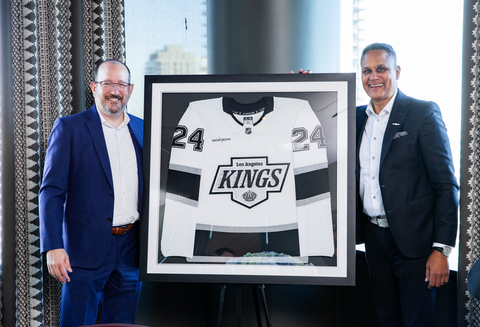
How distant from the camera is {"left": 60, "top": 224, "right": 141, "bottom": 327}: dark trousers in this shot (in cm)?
199

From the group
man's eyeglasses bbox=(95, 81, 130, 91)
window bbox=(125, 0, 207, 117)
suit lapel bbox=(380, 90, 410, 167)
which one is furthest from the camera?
window bbox=(125, 0, 207, 117)

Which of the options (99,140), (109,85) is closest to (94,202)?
(99,140)

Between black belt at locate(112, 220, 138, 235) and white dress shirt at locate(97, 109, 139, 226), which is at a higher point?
A: white dress shirt at locate(97, 109, 139, 226)

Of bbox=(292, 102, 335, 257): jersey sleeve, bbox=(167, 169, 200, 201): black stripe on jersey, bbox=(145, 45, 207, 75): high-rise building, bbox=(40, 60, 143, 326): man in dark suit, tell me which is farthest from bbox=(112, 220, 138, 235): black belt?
bbox=(145, 45, 207, 75): high-rise building

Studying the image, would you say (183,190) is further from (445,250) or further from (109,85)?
(445,250)

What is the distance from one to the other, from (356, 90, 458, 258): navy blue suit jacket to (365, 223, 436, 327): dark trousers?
0.07 metres

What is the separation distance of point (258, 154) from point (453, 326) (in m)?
1.32

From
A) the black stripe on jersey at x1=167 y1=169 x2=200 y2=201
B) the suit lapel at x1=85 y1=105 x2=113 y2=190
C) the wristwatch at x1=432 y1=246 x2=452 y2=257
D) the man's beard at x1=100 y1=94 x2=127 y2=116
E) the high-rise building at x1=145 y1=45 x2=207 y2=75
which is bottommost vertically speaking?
the wristwatch at x1=432 y1=246 x2=452 y2=257

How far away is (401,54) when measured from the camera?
238cm

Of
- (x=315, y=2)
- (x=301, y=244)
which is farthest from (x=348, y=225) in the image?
(x=315, y=2)

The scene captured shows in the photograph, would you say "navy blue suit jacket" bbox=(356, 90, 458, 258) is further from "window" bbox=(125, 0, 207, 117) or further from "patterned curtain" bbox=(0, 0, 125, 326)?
"patterned curtain" bbox=(0, 0, 125, 326)

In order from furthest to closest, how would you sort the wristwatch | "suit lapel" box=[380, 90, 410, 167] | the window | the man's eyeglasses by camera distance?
the window < the man's eyeglasses < "suit lapel" box=[380, 90, 410, 167] < the wristwatch

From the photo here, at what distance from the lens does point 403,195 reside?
192 cm

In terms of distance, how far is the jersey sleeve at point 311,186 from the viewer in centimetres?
187
